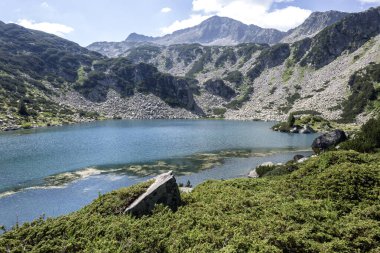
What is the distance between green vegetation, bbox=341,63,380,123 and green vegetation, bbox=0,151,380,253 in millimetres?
149931

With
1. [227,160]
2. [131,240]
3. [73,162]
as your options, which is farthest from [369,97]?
[131,240]

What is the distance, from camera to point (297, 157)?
192ft

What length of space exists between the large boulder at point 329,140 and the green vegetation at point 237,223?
48300 mm

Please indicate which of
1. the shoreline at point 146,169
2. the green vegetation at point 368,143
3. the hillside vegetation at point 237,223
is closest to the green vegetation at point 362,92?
the shoreline at point 146,169

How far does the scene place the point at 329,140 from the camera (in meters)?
69.4

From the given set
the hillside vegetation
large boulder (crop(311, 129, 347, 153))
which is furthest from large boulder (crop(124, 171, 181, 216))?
large boulder (crop(311, 129, 347, 153))

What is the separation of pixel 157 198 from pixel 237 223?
5593 millimetres

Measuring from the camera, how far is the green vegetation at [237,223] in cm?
1411

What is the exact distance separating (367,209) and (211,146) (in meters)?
72.8

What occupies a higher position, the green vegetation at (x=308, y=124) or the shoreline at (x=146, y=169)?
the green vegetation at (x=308, y=124)

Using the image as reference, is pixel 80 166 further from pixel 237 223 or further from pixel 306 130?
pixel 306 130

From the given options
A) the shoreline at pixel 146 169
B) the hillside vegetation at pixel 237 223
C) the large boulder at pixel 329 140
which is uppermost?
the hillside vegetation at pixel 237 223

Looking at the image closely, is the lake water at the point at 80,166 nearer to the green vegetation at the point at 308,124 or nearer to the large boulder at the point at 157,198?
the large boulder at the point at 157,198

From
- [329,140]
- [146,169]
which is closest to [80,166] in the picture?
[146,169]
